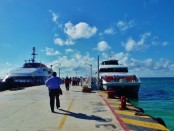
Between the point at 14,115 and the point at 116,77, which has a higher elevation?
the point at 116,77

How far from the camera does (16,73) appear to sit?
2753 inches

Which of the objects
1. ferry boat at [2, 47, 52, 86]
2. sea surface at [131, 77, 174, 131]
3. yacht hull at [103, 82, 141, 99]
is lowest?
sea surface at [131, 77, 174, 131]

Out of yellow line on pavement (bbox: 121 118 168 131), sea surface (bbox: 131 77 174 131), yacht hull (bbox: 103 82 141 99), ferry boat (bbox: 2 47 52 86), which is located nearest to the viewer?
yellow line on pavement (bbox: 121 118 168 131)

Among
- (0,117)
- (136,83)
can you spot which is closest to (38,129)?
(0,117)

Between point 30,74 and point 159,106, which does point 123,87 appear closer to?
point 159,106

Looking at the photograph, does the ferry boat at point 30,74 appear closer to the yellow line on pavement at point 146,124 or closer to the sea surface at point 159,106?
the sea surface at point 159,106

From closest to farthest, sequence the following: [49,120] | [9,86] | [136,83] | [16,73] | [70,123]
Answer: [70,123] → [49,120] → [136,83] → [9,86] → [16,73]

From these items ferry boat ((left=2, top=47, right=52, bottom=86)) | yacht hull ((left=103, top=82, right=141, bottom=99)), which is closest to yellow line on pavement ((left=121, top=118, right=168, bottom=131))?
yacht hull ((left=103, top=82, right=141, bottom=99))

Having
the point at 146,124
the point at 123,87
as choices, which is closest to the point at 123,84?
the point at 123,87

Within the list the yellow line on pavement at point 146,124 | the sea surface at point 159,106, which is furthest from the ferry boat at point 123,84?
the yellow line on pavement at point 146,124

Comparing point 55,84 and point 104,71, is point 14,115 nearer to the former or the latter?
point 55,84

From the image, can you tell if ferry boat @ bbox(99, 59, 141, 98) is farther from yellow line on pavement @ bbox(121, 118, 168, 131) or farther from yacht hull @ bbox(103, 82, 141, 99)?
yellow line on pavement @ bbox(121, 118, 168, 131)

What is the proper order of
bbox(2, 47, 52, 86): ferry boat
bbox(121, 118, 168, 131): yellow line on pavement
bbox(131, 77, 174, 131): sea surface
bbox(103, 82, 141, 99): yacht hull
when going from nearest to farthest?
bbox(121, 118, 168, 131): yellow line on pavement
bbox(131, 77, 174, 131): sea surface
bbox(103, 82, 141, 99): yacht hull
bbox(2, 47, 52, 86): ferry boat

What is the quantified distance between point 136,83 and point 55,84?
23.4 meters
